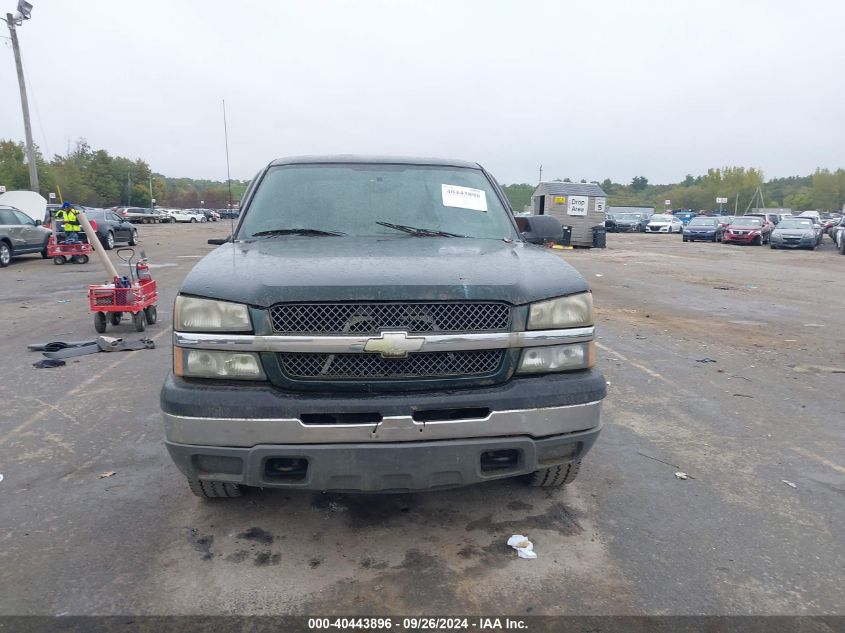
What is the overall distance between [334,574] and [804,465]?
3.22m

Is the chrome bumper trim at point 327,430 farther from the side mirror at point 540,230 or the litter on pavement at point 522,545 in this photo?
the side mirror at point 540,230

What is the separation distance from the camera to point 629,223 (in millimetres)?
45844

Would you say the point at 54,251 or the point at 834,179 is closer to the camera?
the point at 54,251

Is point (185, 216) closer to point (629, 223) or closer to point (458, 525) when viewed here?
point (629, 223)

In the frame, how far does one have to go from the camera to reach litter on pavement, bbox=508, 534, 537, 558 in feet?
9.57

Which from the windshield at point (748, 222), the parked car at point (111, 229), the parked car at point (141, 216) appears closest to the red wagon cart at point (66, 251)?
the parked car at point (111, 229)

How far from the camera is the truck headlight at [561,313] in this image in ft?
9.30

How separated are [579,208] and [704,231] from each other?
35.1ft

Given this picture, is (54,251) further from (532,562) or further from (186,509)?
(532,562)

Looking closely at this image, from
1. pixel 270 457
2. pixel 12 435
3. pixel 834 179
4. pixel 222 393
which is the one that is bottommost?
pixel 12 435

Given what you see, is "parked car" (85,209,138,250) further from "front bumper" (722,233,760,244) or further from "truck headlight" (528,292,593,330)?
"front bumper" (722,233,760,244)

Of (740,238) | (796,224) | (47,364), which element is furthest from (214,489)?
(740,238)

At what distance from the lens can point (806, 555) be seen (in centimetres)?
295

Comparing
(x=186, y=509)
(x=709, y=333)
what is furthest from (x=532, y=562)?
(x=709, y=333)
